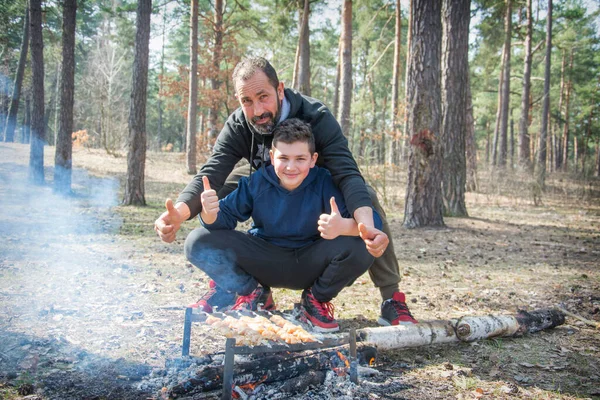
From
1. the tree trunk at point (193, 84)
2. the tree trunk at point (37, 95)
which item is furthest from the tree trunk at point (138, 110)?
the tree trunk at point (193, 84)

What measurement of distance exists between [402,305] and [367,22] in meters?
17.9

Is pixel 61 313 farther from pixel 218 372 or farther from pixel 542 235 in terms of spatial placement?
pixel 542 235

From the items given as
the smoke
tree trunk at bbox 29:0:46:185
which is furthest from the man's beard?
tree trunk at bbox 29:0:46:185

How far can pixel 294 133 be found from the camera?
8.89ft

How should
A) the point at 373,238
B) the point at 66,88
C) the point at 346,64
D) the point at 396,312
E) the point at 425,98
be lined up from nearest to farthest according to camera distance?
1. the point at 373,238
2. the point at 396,312
3. the point at 425,98
4. the point at 66,88
5. the point at 346,64

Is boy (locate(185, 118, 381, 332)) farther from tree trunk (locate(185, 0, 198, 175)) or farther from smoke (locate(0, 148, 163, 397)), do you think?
tree trunk (locate(185, 0, 198, 175))

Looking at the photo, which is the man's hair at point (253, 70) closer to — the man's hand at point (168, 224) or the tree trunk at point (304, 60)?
the man's hand at point (168, 224)

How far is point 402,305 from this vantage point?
2984mm

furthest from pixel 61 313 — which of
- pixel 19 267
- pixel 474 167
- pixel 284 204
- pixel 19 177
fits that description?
pixel 474 167

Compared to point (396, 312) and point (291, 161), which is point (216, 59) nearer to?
point (291, 161)

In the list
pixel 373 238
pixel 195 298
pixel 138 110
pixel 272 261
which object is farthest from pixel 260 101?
pixel 138 110

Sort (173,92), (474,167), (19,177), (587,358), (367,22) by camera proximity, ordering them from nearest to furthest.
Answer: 1. (587,358)
2. (19,177)
3. (474,167)
4. (173,92)
5. (367,22)

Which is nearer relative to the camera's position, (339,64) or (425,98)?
(425,98)

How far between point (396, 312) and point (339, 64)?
2050cm
